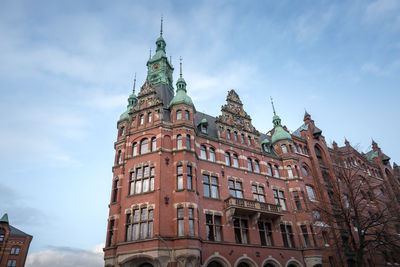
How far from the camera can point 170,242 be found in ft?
74.5

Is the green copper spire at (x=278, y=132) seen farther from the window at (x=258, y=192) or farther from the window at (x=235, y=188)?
the window at (x=235, y=188)

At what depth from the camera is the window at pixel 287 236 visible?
3041 cm

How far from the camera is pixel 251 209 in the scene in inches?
1100

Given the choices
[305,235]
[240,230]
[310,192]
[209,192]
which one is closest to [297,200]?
[310,192]

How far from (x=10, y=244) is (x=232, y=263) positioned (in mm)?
65981

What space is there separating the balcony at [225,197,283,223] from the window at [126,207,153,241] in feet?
27.7

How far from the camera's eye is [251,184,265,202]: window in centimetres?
3209

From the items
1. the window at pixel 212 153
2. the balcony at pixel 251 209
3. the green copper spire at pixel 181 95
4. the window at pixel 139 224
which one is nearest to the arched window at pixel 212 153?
the window at pixel 212 153

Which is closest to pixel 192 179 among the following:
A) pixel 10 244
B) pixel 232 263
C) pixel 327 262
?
pixel 232 263

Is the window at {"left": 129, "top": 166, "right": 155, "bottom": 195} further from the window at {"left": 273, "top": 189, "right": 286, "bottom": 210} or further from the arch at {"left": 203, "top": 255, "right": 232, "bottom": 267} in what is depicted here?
the window at {"left": 273, "top": 189, "right": 286, "bottom": 210}

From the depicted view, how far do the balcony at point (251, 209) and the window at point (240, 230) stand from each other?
0.76m

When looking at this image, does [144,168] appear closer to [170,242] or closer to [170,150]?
[170,150]

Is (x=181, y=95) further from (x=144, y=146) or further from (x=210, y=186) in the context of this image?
(x=210, y=186)

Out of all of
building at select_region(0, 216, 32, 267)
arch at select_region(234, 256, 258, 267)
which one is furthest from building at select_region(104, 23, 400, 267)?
building at select_region(0, 216, 32, 267)
